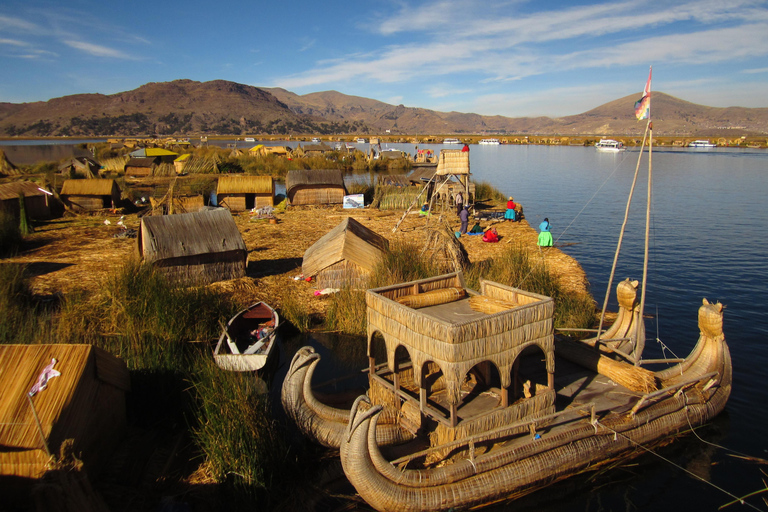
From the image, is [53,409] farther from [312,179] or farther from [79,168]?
[79,168]

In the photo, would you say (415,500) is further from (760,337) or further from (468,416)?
(760,337)

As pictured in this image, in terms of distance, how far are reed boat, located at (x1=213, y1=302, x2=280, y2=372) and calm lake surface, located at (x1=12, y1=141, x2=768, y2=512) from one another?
4.32 feet

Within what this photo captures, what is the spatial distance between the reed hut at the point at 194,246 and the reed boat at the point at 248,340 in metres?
2.69

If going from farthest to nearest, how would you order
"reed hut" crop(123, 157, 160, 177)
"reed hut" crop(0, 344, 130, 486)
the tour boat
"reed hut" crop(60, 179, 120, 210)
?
"reed hut" crop(123, 157, 160, 177), "reed hut" crop(60, 179, 120, 210), the tour boat, "reed hut" crop(0, 344, 130, 486)

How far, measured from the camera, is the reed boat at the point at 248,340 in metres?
8.19

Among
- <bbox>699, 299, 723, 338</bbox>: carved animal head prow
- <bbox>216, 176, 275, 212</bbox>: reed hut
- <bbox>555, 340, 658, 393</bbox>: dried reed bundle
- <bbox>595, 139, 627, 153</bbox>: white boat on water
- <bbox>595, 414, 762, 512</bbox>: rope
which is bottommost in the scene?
<bbox>595, 414, 762, 512</bbox>: rope

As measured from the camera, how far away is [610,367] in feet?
24.4

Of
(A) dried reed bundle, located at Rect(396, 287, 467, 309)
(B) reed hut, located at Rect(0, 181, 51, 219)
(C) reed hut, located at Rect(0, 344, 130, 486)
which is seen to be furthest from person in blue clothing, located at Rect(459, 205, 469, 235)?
(B) reed hut, located at Rect(0, 181, 51, 219)

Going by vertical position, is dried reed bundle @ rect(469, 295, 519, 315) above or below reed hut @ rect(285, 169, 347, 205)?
below

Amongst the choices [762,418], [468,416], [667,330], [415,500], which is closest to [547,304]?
[468,416]

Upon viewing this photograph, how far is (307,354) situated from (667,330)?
8.89 m

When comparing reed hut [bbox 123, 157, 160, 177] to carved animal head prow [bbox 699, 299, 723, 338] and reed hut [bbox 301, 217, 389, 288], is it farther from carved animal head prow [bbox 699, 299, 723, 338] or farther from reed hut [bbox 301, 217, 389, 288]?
carved animal head prow [bbox 699, 299, 723, 338]

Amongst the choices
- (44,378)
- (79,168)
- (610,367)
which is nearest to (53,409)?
(44,378)

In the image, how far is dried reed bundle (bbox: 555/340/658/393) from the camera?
7059mm
